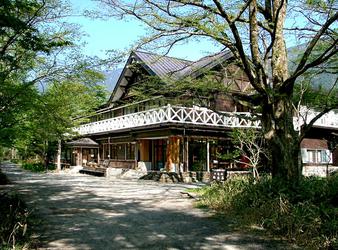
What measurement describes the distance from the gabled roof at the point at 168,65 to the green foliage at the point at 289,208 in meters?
3.90

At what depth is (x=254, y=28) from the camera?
9.30m

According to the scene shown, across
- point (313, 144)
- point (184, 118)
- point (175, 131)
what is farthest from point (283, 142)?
point (313, 144)

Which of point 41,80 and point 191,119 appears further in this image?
point 191,119

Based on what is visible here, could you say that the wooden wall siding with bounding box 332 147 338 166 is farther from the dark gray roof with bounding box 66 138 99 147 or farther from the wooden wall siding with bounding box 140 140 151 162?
the dark gray roof with bounding box 66 138 99 147

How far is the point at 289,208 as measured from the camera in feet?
24.2

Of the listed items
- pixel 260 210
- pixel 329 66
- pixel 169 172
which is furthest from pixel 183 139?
pixel 260 210

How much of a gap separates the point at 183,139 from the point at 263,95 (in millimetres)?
12203

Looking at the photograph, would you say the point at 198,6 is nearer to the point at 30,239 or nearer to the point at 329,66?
the point at 329,66

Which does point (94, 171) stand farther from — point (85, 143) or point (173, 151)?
point (173, 151)

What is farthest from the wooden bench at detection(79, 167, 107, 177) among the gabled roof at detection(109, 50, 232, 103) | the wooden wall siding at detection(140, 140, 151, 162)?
the gabled roof at detection(109, 50, 232, 103)

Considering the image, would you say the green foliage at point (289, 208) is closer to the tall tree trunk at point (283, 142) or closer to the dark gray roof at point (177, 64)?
the tall tree trunk at point (283, 142)

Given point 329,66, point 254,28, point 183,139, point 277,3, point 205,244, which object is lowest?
point 205,244

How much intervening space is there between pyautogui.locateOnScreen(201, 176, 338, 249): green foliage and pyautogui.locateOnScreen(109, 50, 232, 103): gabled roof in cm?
390

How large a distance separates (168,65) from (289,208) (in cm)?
1791
